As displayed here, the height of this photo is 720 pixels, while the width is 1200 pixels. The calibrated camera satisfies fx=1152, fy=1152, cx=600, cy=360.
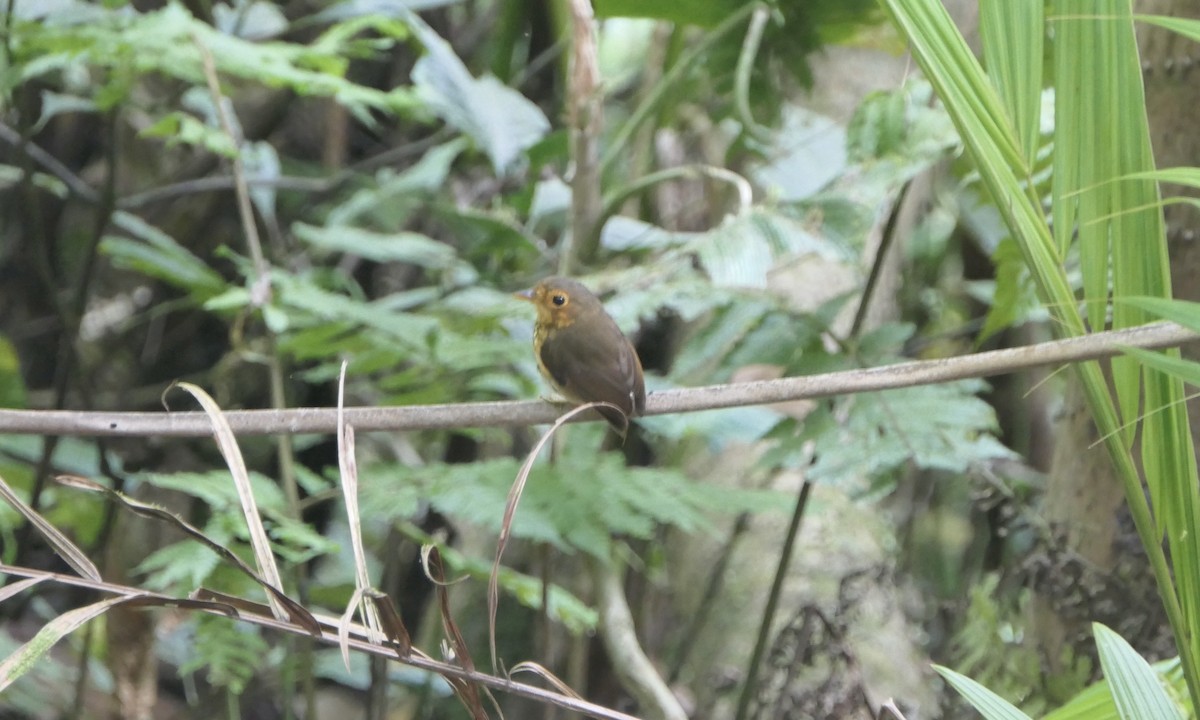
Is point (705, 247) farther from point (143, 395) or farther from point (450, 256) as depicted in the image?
point (143, 395)

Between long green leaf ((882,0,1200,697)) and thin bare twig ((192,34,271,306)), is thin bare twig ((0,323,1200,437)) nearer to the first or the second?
long green leaf ((882,0,1200,697))

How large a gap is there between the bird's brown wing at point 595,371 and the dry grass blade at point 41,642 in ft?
3.45

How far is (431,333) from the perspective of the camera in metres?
2.18

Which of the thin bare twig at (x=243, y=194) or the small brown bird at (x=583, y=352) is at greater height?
the thin bare twig at (x=243, y=194)

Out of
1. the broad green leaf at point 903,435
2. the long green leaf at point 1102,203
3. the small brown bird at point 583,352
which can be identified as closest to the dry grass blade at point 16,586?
the long green leaf at point 1102,203

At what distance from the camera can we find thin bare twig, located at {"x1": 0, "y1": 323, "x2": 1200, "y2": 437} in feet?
3.69

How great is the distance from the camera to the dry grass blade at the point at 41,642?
2.79 feet

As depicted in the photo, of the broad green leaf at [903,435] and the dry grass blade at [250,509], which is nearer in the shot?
the dry grass blade at [250,509]

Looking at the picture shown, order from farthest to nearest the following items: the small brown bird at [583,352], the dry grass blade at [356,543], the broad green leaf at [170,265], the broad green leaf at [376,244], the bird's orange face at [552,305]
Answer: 1. the broad green leaf at [376,244]
2. the broad green leaf at [170,265]
3. the bird's orange face at [552,305]
4. the small brown bird at [583,352]
5. the dry grass blade at [356,543]

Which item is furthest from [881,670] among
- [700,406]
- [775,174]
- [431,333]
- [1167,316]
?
[1167,316]

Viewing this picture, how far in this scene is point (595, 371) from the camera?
203cm

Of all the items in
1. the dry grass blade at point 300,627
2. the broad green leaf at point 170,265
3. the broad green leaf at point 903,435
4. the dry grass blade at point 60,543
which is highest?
the dry grass blade at point 60,543

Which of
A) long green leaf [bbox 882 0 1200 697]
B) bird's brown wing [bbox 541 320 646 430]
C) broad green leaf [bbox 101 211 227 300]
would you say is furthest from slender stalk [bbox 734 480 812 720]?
broad green leaf [bbox 101 211 227 300]

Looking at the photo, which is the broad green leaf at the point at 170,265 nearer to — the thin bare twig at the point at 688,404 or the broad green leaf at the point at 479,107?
the broad green leaf at the point at 479,107
